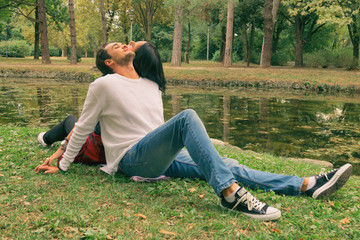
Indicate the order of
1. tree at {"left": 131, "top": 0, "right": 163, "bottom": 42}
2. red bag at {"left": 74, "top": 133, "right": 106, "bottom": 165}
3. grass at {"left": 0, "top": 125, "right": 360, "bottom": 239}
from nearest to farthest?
grass at {"left": 0, "top": 125, "right": 360, "bottom": 239} → red bag at {"left": 74, "top": 133, "right": 106, "bottom": 165} → tree at {"left": 131, "top": 0, "right": 163, "bottom": 42}

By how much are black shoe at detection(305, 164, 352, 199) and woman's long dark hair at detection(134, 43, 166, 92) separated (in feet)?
6.34

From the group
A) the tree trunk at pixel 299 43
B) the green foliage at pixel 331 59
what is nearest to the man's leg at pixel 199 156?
the tree trunk at pixel 299 43

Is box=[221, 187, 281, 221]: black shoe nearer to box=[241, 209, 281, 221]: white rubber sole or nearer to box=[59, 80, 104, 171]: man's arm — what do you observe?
box=[241, 209, 281, 221]: white rubber sole

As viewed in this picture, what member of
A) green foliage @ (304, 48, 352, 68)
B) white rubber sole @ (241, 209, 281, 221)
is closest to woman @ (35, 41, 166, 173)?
white rubber sole @ (241, 209, 281, 221)

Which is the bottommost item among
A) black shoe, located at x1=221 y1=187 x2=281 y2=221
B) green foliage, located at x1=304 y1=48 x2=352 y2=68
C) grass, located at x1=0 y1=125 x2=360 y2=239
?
grass, located at x1=0 y1=125 x2=360 y2=239

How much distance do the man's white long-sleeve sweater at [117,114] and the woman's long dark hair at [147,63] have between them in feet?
0.49

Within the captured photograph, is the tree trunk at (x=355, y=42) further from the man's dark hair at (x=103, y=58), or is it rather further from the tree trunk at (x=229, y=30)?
the man's dark hair at (x=103, y=58)

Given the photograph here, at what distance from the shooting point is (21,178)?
3.43 meters

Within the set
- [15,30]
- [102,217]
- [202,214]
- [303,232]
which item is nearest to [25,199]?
[102,217]

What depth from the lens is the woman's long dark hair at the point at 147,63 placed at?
3.47 metres

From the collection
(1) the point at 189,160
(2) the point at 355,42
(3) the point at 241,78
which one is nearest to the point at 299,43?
(2) the point at 355,42

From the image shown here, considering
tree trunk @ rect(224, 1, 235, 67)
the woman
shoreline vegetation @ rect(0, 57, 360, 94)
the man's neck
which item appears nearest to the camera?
the man's neck

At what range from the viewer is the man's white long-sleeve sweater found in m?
3.04

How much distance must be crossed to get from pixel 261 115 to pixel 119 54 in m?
7.68
